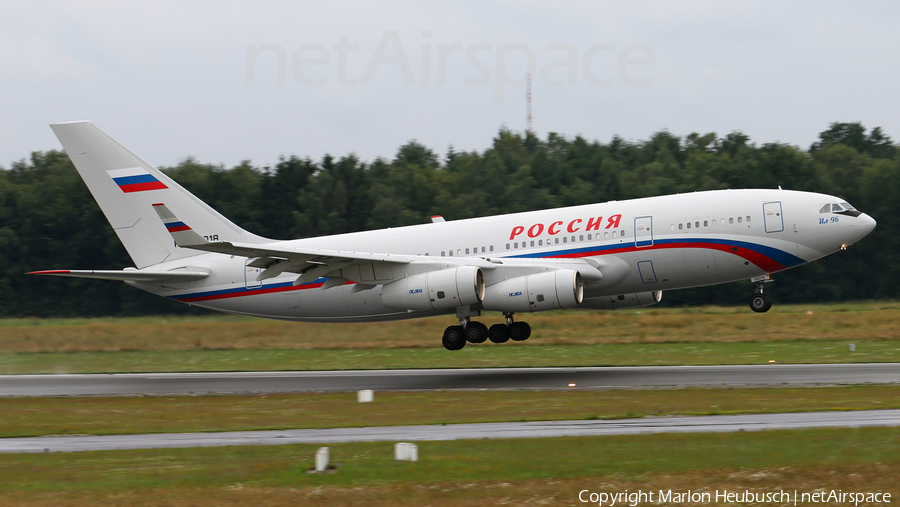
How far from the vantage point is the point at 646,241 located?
31.1 meters

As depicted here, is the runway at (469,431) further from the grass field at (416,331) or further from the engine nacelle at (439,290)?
the grass field at (416,331)

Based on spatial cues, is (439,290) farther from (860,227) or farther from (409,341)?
(860,227)

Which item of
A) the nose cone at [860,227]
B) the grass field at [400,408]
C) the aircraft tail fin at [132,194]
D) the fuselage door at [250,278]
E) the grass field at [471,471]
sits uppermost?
the aircraft tail fin at [132,194]

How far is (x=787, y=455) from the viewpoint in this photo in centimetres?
1597

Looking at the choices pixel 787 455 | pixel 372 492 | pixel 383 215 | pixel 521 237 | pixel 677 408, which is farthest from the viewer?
pixel 383 215

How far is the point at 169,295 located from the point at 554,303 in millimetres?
15243

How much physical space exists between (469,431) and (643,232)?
44.3ft

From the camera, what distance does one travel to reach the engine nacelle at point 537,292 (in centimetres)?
2986

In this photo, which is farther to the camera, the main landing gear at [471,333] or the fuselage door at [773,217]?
the main landing gear at [471,333]

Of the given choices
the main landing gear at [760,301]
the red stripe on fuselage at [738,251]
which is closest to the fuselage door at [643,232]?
the red stripe on fuselage at [738,251]

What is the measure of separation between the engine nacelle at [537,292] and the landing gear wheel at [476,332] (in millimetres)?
1870

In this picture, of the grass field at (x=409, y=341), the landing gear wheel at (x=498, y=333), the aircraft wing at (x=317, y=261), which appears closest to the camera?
the aircraft wing at (x=317, y=261)

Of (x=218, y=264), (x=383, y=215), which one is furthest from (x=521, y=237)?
(x=383, y=215)

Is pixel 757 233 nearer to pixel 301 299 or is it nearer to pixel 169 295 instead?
pixel 301 299
